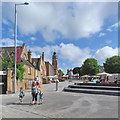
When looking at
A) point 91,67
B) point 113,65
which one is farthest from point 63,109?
point 91,67

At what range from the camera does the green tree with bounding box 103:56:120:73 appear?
2357 inches

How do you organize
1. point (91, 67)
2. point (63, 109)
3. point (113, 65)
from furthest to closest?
point (91, 67), point (113, 65), point (63, 109)

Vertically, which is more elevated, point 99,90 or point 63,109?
point 63,109

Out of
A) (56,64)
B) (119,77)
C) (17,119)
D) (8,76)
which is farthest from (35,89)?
(56,64)

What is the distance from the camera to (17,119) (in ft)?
20.6

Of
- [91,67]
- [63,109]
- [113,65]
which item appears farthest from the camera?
[91,67]

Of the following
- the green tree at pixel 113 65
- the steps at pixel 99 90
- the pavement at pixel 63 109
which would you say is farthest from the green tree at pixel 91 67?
Answer: the pavement at pixel 63 109

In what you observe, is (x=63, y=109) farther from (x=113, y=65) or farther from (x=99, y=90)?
(x=113, y=65)

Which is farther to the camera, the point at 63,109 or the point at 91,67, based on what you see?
the point at 91,67

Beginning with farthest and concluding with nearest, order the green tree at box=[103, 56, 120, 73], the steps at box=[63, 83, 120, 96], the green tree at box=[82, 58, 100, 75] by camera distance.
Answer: the green tree at box=[82, 58, 100, 75], the green tree at box=[103, 56, 120, 73], the steps at box=[63, 83, 120, 96]

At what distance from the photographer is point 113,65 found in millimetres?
60438

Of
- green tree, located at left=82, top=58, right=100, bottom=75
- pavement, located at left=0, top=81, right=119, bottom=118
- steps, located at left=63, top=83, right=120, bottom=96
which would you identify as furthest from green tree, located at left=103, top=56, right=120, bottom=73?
pavement, located at left=0, top=81, right=119, bottom=118

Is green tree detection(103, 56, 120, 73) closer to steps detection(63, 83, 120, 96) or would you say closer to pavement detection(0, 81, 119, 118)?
steps detection(63, 83, 120, 96)

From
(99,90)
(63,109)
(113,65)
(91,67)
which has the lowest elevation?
(99,90)
